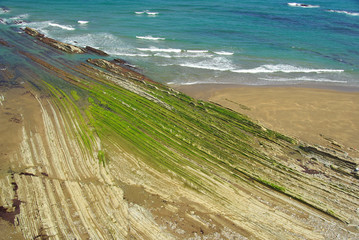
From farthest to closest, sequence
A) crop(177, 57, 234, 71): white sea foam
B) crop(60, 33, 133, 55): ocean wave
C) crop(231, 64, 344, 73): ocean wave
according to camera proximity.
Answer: crop(60, 33, 133, 55): ocean wave
crop(231, 64, 344, 73): ocean wave
crop(177, 57, 234, 71): white sea foam

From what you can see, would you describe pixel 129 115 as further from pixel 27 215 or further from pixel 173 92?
pixel 27 215

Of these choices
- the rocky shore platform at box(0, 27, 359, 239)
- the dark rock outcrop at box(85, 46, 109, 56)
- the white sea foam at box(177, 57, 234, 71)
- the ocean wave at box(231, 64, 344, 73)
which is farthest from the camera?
the dark rock outcrop at box(85, 46, 109, 56)

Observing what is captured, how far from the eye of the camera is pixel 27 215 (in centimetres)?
990

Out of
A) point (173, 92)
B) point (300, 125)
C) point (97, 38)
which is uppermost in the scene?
point (97, 38)

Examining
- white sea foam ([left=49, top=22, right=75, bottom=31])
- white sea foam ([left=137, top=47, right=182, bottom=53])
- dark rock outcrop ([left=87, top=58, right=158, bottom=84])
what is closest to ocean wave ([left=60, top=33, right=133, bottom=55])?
white sea foam ([left=137, top=47, right=182, bottom=53])

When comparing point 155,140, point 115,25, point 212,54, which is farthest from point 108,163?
point 115,25

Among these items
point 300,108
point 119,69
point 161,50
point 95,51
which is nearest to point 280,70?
point 300,108

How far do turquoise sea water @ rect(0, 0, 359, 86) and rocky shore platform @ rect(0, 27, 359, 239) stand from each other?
27.4 ft

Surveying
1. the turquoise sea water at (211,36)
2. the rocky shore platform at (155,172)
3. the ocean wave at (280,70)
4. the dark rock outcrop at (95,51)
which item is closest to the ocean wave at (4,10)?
the turquoise sea water at (211,36)

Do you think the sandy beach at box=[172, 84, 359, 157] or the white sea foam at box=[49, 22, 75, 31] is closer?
Result: the sandy beach at box=[172, 84, 359, 157]

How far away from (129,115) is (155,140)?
2953mm

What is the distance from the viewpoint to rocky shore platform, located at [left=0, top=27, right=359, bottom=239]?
1011 cm

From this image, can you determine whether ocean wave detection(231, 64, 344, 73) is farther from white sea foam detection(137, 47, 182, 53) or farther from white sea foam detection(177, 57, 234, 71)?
white sea foam detection(137, 47, 182, 53)

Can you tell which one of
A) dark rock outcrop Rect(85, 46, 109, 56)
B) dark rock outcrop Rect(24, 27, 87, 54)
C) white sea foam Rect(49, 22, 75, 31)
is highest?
white sea foam Rect(49, 22, 75, 31)
